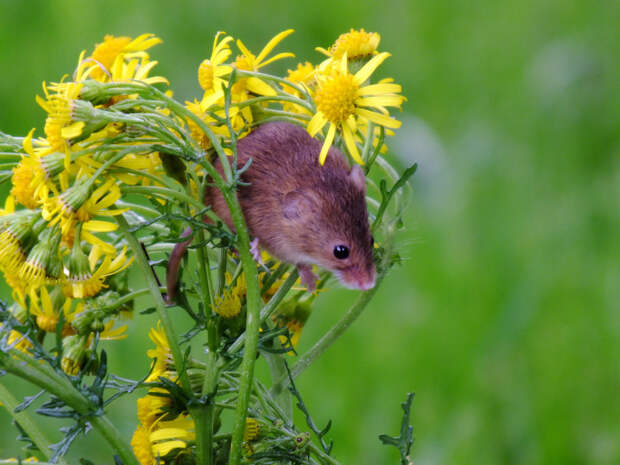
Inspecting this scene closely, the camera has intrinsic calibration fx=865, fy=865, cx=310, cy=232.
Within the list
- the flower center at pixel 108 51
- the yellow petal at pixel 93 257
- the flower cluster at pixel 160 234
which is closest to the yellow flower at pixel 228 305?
the flower cluster at pixel 160 234

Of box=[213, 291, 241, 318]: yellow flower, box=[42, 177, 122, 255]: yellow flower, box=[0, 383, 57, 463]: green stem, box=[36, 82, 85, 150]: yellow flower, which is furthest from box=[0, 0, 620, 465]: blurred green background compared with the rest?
box=[0, 383, 57, 463]: green stem

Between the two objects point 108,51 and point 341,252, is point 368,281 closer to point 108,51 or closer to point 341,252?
point 341,252

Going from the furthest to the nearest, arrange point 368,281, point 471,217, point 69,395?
point 471,217 → point 368,281 → point 69,395

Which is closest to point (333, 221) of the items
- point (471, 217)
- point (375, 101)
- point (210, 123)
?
point (375, 101)

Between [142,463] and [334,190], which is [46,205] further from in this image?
[334,190]

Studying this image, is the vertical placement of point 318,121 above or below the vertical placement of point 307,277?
above

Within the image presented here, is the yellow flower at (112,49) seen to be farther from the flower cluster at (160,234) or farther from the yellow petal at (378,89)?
the yellow petal at (378,89)

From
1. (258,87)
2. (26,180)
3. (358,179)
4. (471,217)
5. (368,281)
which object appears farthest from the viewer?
(471,217)

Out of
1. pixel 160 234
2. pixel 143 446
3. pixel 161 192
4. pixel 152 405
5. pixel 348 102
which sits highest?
pixel 348 102
